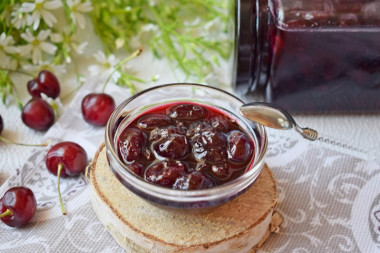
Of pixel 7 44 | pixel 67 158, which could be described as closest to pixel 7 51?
pixel 7 44

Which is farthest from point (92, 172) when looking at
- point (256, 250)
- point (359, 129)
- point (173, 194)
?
point (359, 129)

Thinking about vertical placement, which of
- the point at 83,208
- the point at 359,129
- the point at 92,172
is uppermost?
the point at 92,172

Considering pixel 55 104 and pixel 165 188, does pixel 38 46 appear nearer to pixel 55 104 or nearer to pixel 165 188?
pixel 55 104

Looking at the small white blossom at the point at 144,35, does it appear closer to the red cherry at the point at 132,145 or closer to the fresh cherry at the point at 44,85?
the fresh cherry at the point at 44,85

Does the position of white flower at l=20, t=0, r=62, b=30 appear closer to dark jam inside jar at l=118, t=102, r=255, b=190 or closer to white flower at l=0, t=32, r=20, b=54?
white flower at l=0, t=32, r=20, b=54

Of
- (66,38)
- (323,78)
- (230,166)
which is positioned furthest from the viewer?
(66,38)

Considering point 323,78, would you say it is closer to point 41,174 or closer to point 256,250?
point 256,250

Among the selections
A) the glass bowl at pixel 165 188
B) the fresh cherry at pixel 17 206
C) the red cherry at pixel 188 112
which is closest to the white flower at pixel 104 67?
the glass bowl at pixel 165 188

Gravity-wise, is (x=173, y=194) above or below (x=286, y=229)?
above
